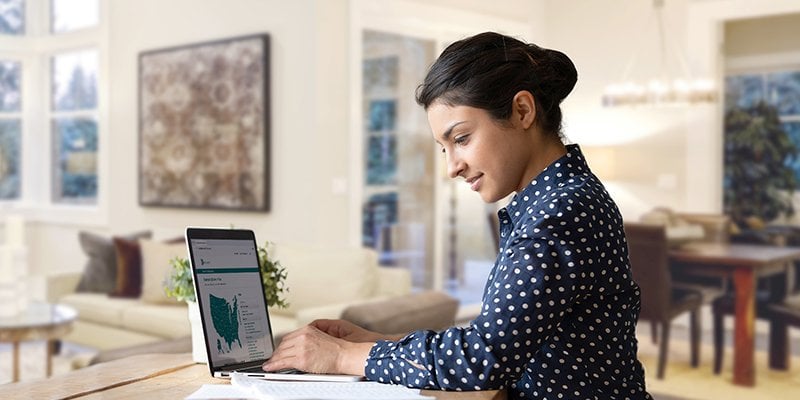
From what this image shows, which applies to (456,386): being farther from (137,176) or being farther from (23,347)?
(137,176)

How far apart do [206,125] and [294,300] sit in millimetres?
2232

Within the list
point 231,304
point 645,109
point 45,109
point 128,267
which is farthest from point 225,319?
point 45,109

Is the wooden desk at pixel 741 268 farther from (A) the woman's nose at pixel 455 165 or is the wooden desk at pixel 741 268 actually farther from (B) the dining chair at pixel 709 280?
(A) the woman's nose at pixel 455 165

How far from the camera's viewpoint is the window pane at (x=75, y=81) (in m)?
7.37

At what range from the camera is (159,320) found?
4555mm

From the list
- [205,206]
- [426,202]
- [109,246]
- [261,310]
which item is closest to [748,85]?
[426,202]

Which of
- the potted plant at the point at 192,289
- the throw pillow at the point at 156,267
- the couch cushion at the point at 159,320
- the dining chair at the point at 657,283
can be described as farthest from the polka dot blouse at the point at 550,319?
the throw pillow at the point at 156,267

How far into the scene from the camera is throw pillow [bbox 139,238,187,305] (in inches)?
190

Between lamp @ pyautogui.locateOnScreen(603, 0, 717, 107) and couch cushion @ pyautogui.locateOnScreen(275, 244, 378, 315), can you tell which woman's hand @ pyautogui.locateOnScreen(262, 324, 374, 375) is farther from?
lamp @ pyautogui.locateOnScreen(603, 0, 717, 107)

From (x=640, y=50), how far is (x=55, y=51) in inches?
188

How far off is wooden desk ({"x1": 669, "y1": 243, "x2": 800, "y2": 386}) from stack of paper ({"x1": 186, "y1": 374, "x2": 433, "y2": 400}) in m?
3.91

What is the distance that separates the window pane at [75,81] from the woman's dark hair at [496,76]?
647cm

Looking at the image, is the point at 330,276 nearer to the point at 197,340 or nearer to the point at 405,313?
the point at 405,313

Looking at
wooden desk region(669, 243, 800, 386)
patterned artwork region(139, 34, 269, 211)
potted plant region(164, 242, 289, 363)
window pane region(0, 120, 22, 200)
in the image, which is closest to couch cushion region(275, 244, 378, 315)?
patterned artwork region(139, 34, 269, 211)
